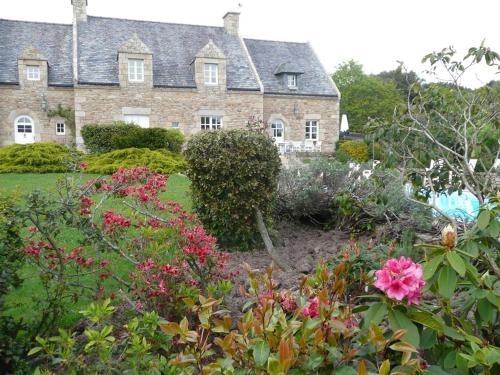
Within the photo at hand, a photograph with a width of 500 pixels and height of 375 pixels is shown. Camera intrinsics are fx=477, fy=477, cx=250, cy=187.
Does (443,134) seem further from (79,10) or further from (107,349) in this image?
(79,10)

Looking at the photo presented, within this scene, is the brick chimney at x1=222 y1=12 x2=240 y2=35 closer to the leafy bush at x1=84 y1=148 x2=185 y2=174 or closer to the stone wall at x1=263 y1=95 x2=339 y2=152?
the stone wall at x1=263 y1=95 x2=339 y2=152

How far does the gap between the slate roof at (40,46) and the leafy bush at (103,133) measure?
368 centimetres

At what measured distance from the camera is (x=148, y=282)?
3426mm

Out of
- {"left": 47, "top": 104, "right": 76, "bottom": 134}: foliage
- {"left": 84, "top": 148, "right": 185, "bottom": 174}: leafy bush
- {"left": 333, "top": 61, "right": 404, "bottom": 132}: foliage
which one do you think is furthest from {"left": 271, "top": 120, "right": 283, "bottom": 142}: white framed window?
{"left": 333, "top": 61, "right": 404, "bottom": 132}: foliage

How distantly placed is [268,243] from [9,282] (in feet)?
11.6

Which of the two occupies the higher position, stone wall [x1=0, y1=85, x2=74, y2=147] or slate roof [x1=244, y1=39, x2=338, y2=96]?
slate roof [x1=244, y1=39, x2=338, y2=96]

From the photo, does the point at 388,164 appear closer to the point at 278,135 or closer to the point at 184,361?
the point at 184,361

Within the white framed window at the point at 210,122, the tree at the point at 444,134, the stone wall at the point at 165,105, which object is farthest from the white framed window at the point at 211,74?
the tree at the point at 444,134

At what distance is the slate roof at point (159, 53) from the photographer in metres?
23.5

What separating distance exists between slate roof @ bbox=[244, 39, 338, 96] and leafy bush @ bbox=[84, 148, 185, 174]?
9360 millimetres

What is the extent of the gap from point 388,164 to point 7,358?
359 cm

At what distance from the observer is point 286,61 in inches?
1086

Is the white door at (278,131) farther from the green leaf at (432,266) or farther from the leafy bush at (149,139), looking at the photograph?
the green leaf at (432,266)

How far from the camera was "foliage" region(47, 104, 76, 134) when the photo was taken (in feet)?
76.4
